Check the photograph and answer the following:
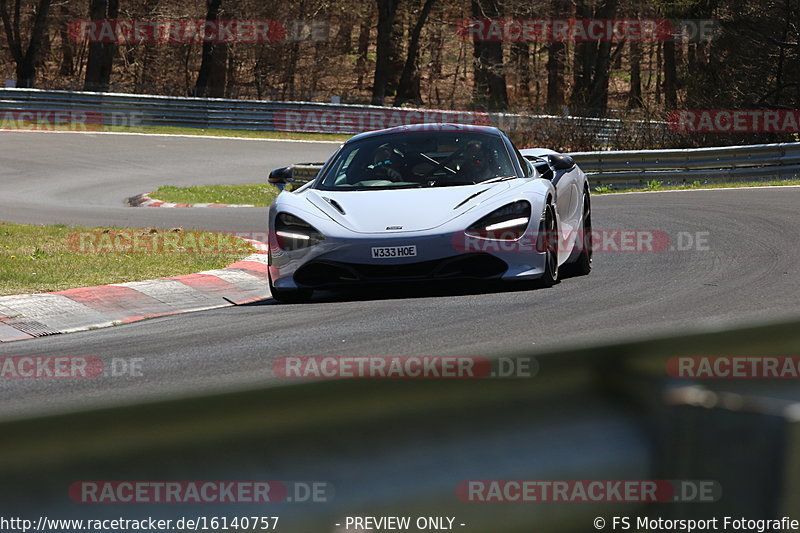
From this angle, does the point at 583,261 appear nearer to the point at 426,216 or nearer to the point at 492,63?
the point at 426,216

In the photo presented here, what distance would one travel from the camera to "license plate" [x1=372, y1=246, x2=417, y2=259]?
762 centimetres

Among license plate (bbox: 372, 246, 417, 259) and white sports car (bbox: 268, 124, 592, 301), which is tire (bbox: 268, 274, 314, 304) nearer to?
white sports car (bbox: 268, 124, 592, 301)

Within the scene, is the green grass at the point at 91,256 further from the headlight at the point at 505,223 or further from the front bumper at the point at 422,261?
the headlight at the point at 505,223

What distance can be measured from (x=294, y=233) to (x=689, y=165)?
43.8 ft

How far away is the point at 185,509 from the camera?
154cm

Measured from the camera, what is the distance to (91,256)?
36.3ft

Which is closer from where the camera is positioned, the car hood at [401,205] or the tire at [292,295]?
the car hood at [401,205]

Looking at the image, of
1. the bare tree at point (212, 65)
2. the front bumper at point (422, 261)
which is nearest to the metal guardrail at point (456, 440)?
the front bumper at point (422, 261)

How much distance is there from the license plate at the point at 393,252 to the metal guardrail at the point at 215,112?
26.7 metres

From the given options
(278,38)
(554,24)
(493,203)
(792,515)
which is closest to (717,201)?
(493,203)

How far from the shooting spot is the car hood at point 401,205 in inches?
307

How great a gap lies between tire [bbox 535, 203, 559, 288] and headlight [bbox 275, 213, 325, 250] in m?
1.58

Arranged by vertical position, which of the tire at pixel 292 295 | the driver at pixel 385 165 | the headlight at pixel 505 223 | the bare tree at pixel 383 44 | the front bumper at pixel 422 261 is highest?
the bare tree at pixel 383 44

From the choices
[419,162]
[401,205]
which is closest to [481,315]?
[401,205]
